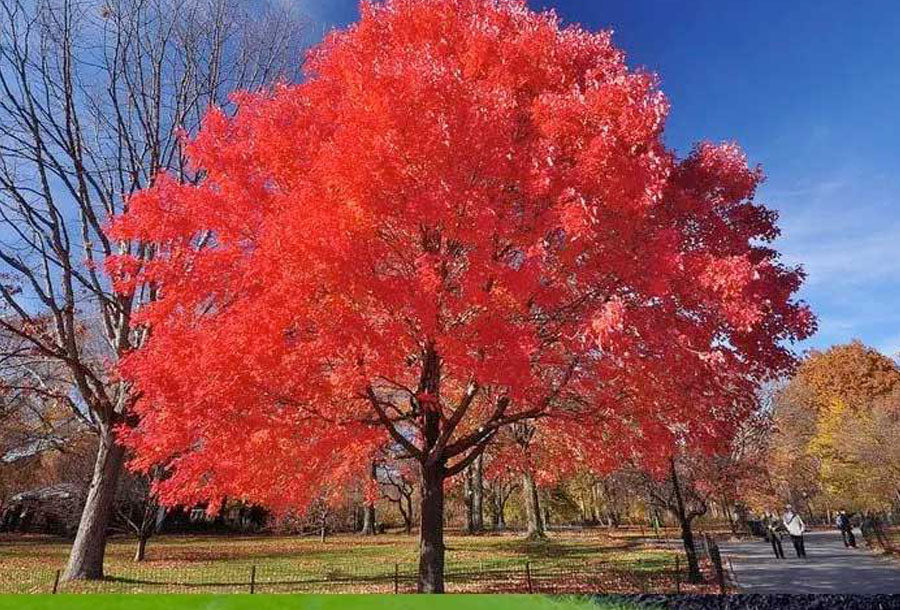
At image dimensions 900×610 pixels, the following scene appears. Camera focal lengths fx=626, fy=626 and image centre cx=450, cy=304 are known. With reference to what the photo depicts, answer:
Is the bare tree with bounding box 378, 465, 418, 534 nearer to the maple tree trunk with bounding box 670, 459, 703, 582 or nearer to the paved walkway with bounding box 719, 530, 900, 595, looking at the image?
the maple tree trunk with bounding box 670, 459, 703, 582

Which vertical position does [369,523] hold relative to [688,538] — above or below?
above

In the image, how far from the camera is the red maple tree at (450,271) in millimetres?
8883

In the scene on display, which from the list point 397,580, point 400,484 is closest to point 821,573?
point 397,580

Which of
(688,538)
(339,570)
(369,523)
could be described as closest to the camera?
(688,538)

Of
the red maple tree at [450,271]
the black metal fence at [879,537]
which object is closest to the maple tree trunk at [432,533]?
the red maple tree at [450,271]

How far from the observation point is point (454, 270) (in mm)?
10477

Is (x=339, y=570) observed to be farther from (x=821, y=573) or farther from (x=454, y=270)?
(x=821, y=573)

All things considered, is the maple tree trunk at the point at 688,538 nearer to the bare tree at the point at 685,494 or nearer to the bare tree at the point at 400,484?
the bare tree at the point at 685,494

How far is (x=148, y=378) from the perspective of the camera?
9172 mm

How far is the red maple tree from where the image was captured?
888 centimetres

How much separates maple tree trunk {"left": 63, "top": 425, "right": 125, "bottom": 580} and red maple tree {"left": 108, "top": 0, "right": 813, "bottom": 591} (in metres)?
5.18

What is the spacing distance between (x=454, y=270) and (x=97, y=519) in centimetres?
1093

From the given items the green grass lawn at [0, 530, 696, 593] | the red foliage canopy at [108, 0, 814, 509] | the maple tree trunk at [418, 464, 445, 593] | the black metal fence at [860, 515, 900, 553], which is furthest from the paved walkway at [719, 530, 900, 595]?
the maple tree trunk at [418, 464, 445, 593]

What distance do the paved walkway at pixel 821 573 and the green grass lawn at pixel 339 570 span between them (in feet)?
6.90
